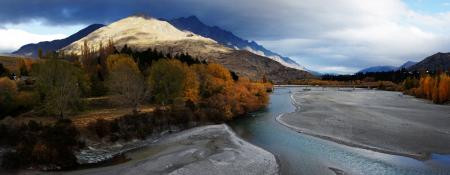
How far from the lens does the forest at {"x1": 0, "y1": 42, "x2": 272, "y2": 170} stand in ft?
132

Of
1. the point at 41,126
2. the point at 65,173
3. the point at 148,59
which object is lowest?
the point at 65,173

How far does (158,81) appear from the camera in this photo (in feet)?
275

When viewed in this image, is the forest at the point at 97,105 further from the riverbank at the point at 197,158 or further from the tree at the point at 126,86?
the riverbank at the point at 197,158

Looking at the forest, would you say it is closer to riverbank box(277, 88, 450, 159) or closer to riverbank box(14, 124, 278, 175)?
riverbank box(14, 124, 278, 175)

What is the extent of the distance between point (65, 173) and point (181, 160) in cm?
1079

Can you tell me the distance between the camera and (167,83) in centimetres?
8138

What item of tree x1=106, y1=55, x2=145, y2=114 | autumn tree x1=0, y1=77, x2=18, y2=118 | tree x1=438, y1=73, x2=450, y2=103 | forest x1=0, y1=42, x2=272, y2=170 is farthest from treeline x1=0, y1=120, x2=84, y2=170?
tree x1=438, y1=73, x2=450, y2=103

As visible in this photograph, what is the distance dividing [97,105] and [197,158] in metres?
41.6

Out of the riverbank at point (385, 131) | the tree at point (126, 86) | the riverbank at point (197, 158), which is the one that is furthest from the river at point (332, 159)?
the tree at point (126, 86)

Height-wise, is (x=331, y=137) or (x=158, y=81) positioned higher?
(x=158, y=81)

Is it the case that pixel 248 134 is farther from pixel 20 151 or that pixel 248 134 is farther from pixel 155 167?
pixel 20 151

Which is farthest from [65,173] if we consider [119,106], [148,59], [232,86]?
[148,59]

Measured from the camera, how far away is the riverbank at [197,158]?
35.2 metres

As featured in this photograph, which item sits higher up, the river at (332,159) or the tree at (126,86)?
the tree at (126,86)
